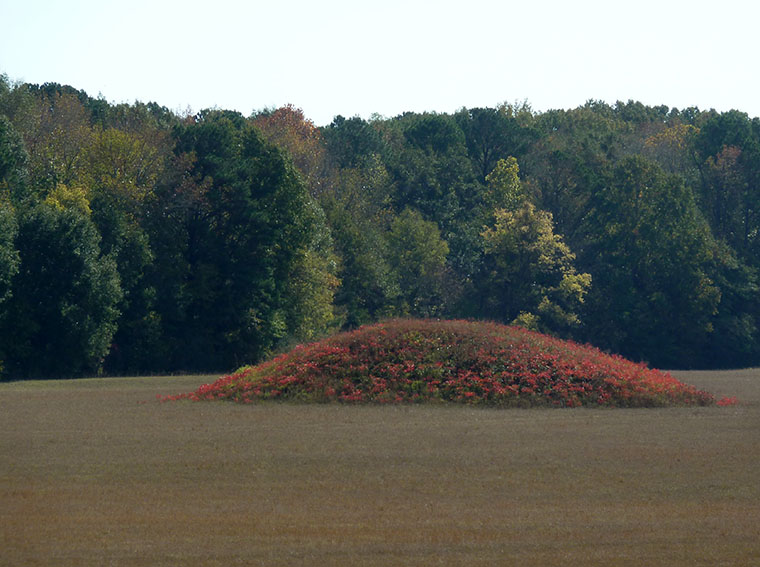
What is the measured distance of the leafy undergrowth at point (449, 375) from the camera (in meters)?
32.8

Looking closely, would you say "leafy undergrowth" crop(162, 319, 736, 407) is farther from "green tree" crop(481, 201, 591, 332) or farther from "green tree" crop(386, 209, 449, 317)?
"green tree" crop(386, 209, 449, 317)

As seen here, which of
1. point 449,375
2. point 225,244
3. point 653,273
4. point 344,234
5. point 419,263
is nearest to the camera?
point 449,375

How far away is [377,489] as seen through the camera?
1697cm

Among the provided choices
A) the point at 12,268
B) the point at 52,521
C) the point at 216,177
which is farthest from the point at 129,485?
the point at 216,177

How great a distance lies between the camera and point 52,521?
14.3 meters

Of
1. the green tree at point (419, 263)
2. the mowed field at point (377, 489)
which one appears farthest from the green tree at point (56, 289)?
the green tree at point (419, 263)

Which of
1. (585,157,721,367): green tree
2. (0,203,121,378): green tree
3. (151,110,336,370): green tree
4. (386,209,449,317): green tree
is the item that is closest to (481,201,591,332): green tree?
(585,157,721,367): green tree

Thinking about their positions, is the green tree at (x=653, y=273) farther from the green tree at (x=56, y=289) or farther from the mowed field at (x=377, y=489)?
the mowed field at (x=377, y=489)

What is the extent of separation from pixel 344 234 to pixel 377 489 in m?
59.8

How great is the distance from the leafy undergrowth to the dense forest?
19935 millimetres

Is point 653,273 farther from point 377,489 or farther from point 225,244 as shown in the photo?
point 377,489

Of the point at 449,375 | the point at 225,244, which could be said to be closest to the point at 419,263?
the point at 225,244

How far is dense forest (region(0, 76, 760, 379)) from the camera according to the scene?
5309 centimetres

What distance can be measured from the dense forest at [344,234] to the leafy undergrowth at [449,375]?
65.4ft
